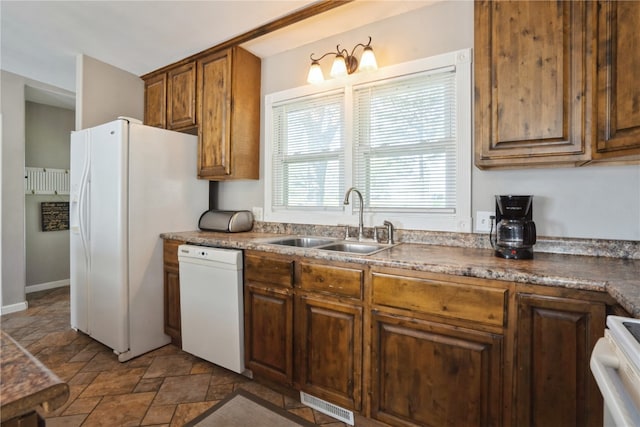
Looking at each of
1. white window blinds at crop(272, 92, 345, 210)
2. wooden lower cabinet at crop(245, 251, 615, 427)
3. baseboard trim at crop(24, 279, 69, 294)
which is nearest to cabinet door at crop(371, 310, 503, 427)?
wooden lower cabinet at crop(245, 251, 615, 427)

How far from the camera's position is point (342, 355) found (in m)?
1.66

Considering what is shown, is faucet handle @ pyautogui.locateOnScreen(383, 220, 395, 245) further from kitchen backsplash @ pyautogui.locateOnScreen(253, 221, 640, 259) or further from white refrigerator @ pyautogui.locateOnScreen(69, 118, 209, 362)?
white refrigerator @ pyautogui.locateOnScreen(69, 118, 209, 362)

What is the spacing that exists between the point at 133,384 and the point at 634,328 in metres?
2.54

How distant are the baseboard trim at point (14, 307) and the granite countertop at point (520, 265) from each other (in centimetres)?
323

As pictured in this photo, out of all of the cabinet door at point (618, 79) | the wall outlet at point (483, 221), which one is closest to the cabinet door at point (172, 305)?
the wall outlet at point (483, 221)

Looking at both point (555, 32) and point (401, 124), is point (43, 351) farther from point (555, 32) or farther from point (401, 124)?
point (555, 32)

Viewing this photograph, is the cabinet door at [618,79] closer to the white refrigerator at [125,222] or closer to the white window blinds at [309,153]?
the white window blinds at [309,153]

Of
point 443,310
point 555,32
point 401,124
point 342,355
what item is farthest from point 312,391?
point 555,32

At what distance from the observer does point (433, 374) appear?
55.8 inches

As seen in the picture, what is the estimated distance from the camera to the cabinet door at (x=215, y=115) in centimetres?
265

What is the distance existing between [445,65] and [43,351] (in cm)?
368

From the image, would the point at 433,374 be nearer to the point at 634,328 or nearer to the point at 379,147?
the point at 634,328

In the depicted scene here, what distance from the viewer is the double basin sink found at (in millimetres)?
2082

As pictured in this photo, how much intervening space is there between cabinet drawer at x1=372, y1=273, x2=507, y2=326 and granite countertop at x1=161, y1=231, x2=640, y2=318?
64 mm
